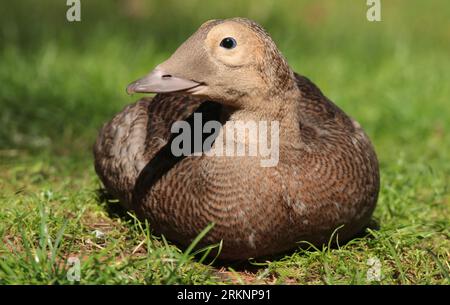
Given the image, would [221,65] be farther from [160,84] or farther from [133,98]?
[133,98]

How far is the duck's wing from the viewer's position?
4.17m

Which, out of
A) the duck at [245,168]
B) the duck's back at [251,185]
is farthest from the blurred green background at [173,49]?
the duck at [245,168]

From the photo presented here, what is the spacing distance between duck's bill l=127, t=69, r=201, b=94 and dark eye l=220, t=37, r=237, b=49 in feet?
0.64

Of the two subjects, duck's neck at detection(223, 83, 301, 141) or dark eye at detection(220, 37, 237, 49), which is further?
duck's neck at detection(223, 83, 301, 141)

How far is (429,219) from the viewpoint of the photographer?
4.78 metres

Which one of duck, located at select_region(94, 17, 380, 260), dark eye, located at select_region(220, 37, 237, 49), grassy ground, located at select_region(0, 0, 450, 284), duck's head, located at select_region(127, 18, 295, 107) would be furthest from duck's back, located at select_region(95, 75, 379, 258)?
dark eye, located at select_region(220, 37, 237, 49)

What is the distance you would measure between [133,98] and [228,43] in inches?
129

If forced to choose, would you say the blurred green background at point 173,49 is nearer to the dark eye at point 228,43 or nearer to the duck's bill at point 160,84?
the duck's bill at point 160,84

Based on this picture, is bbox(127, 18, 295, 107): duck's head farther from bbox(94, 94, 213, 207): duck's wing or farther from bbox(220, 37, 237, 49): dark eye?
bbox(94, 94, 213, 207): duck's wing

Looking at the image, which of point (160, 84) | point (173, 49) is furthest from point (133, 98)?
point (160, 84)
